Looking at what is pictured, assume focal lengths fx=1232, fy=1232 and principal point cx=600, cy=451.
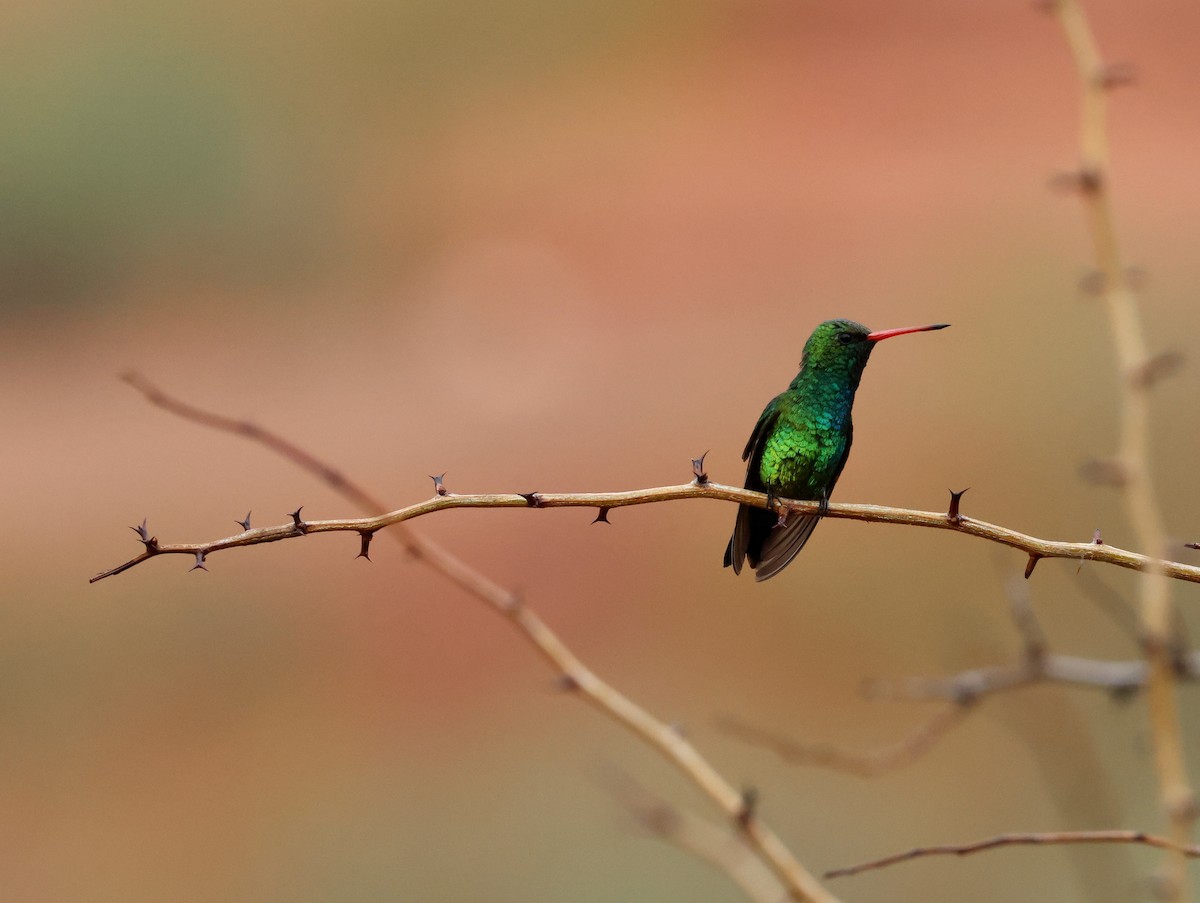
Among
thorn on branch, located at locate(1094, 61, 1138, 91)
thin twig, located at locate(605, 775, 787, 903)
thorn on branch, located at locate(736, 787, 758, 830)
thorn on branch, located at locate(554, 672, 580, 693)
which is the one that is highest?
thorn on branch, located at locate(1094, 61, 1138, 91)

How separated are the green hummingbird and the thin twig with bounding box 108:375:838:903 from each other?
1140 millimetres

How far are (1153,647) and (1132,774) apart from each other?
483 centimetres

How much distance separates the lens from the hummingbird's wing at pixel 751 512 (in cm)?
259

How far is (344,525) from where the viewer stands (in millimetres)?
1419

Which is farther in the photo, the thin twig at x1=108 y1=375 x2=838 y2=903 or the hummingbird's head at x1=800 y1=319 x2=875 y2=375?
the hummingbird's head at x1=800 y1=319 x2=875 y2=375

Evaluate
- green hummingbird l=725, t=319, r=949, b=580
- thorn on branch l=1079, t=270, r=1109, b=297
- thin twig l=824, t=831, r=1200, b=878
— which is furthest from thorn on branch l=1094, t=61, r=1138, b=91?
green hummingbird l=725, t=319, r=949, b=580

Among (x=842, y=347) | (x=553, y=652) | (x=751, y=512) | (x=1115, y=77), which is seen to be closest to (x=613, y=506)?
(x=553, y=652)

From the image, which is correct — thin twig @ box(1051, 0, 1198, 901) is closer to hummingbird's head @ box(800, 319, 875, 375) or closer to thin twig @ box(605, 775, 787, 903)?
thin twig @ box(605, 775, 787, 903)

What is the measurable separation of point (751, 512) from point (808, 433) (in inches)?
8.7

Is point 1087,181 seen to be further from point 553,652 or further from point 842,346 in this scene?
point 842,346

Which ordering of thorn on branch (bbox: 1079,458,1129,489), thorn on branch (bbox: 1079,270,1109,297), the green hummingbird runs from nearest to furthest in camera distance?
thorn on branch (bbox: 1079,458,1129,489)
thorn on branch (bbox: 1079,270,1109,297)
the green hummingbird

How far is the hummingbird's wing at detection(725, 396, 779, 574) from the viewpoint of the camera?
2.59 meters

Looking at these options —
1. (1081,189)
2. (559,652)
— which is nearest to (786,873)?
(559,652)

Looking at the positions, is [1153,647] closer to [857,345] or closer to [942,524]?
[942,524]
